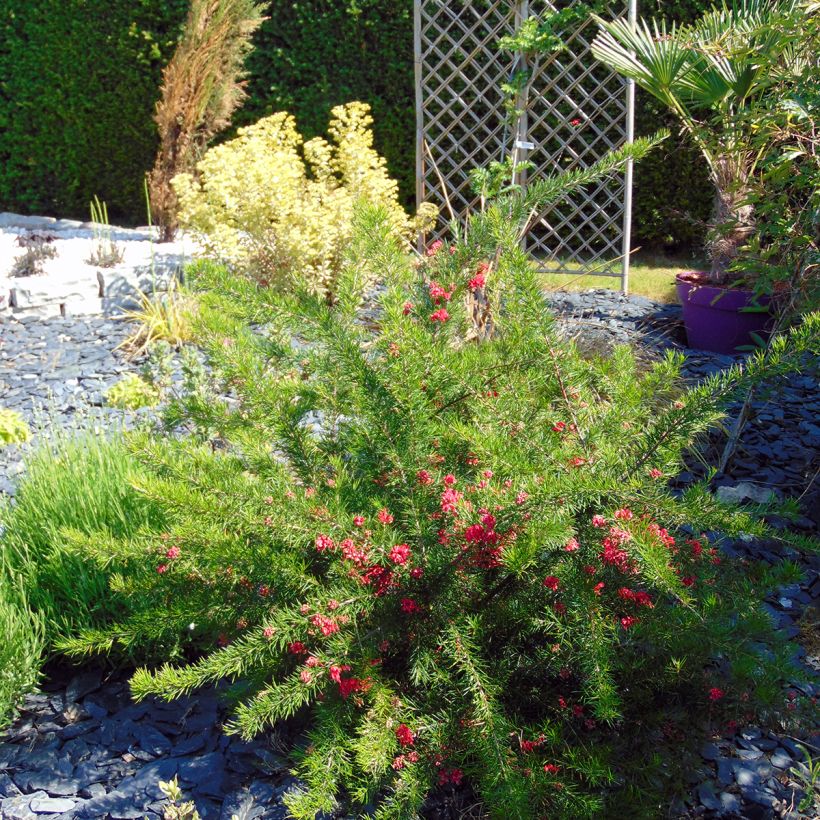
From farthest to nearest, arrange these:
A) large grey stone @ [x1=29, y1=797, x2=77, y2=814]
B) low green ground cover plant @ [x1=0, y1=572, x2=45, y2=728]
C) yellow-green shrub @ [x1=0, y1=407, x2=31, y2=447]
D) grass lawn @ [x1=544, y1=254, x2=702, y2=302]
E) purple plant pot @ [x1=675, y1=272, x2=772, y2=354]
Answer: grass lawn @ [x1=544, y1=254, x2=702, y2=302]
purple plant pot @ [x1=675, y1=272, x2=772, y2=354]
yellow-green shrub @ [x1=0, y1=407, x2=31, y2=447]
low green ground cover plant @ [x1=0, y1=572, x2=45, y2=728]
large grey stone @ [x1=29, y1=797, x2=77, y2=814]

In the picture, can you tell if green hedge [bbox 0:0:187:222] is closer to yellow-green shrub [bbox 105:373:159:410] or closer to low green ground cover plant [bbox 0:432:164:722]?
yellow-green shrub [bbox 105:373:159:410]

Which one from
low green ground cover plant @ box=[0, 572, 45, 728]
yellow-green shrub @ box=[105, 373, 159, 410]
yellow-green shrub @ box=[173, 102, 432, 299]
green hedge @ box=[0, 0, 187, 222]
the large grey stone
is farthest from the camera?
green hedge @ box=[0, 0, 187, 222]

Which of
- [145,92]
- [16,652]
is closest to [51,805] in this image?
[16,652]

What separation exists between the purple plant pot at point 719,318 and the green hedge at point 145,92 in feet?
9.20

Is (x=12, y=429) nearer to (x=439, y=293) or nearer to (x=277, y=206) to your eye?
(x=277, y=206)

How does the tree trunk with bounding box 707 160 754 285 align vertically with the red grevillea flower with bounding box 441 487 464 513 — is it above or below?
above

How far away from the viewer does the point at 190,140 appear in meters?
7.03

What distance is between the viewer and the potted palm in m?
3.41

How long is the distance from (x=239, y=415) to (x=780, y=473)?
216 cm

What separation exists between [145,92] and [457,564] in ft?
27.6

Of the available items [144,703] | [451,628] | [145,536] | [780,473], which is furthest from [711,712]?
[780,473]

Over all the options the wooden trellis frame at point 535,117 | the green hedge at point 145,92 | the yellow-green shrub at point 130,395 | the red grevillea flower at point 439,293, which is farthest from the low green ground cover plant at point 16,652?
the green hedge at point 145,92

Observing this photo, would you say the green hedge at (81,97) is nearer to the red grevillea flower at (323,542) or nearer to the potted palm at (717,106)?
the potted palm at (717,106)

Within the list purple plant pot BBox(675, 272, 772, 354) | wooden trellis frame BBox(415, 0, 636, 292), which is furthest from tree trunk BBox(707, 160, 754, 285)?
wooden trellis frame BBox(415, 0, 636, 292)
